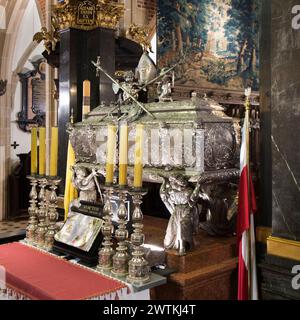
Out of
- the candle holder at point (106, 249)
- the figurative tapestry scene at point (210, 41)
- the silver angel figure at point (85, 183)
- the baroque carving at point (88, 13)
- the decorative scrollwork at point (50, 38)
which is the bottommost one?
the candle holder at point (106, 249)

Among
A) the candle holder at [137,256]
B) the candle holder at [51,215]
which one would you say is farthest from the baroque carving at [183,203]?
the candle holder at [51,215]

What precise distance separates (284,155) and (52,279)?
1760 millimetres

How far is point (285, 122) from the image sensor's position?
301cm

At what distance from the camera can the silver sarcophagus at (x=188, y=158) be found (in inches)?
126

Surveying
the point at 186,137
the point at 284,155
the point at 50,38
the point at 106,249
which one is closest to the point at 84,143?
the point at 186,137

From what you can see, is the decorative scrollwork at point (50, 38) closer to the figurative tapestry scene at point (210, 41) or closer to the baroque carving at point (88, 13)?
the baroque carving at point (88, 13)

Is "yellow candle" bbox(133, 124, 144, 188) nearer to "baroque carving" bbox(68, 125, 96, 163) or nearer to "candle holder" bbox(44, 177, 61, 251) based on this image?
"candle holder" bbox(44, 177, 61, 251)

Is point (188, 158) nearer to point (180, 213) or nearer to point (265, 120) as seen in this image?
point (180, 213)

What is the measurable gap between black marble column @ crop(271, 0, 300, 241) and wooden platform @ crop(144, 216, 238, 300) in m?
0.52

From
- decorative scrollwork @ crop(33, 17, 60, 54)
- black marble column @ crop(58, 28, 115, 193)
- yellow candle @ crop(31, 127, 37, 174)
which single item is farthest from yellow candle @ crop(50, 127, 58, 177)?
decorative scrollwork @ crop(33, 17, 60, 54)

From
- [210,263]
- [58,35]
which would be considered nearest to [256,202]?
[210,263]

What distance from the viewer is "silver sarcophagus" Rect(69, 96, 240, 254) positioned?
10.5ft

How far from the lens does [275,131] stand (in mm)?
3068
